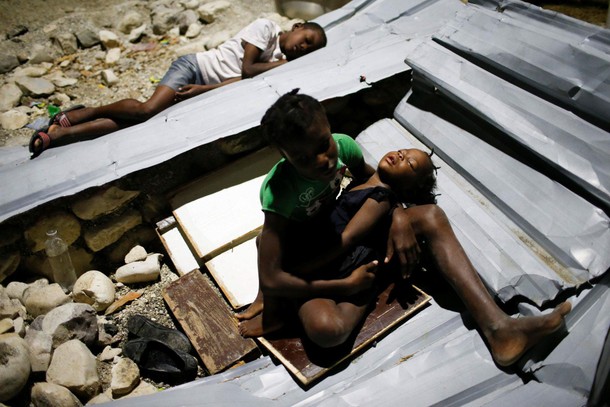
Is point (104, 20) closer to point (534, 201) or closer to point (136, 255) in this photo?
point (136, 255)

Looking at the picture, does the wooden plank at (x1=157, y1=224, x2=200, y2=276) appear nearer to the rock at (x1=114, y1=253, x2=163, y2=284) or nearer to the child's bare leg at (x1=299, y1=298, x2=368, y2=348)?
the rock at (x1=114, y1=253, x2=163, y2=284)

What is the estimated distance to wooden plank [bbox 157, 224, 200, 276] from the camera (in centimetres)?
282

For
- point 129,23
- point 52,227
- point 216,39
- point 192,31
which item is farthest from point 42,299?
point 129,23

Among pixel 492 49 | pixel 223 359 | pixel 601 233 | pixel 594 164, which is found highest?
pixel 492 49

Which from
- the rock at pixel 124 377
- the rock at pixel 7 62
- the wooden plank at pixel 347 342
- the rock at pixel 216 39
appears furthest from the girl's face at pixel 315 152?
the rock at pixel 7 62

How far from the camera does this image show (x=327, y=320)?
2.05 meters

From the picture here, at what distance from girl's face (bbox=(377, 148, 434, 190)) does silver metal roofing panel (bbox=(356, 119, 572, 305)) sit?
18 centimetres

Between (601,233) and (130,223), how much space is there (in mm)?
2474

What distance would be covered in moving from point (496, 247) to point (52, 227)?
2.33 meters

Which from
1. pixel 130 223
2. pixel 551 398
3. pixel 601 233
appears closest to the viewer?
pixel 551 398

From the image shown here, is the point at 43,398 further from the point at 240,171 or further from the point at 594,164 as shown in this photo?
the point at 594,164

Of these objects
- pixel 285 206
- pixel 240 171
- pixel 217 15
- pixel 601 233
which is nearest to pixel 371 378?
pixel 285 206

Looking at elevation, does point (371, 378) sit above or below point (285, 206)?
below

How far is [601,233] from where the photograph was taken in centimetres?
201
